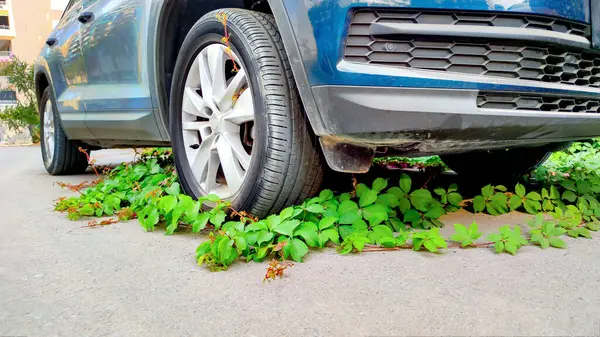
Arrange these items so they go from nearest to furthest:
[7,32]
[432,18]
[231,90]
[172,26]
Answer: [432,18], [231,90], [172,26], [7,32]

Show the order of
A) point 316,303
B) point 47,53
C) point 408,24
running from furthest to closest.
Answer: point 47,53 < point 408,24 < point 316,303

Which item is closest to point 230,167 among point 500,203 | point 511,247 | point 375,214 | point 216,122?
point 216,122

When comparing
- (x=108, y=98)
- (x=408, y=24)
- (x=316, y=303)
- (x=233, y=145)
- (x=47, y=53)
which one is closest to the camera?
(x=316, y=303)

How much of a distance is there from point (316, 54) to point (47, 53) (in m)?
3.47

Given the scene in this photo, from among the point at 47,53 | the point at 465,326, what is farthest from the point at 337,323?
the point at 47,53

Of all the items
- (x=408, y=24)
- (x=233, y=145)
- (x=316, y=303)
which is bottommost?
(x=316, y=303)

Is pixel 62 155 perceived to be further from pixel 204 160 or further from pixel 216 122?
pixel 216 122

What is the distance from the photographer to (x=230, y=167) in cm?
216

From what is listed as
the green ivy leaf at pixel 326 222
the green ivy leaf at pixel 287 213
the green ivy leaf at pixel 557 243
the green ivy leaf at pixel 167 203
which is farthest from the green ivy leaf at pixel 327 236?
the green ivy leaf at pixel 557 243

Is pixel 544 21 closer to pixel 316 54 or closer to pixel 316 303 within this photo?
pixel 316 54

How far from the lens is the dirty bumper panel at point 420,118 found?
166 cm

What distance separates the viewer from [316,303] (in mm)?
1348

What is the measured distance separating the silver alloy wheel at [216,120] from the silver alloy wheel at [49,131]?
2.63 m

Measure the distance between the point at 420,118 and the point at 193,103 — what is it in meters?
1.20
